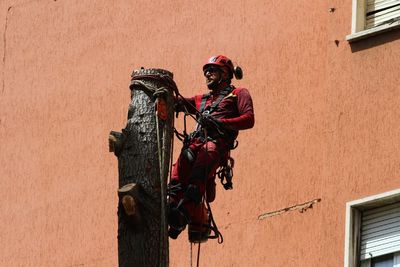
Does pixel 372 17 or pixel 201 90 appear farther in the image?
pixel 201 90

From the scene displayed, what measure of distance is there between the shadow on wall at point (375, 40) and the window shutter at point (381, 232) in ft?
6.13

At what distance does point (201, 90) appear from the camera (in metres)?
22.6

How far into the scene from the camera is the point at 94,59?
2411 cm

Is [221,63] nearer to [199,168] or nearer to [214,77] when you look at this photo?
[214,77]

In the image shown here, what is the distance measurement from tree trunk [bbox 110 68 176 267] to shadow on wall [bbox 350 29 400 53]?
598 cm

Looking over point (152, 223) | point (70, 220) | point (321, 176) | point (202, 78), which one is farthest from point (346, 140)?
point (152, 223)

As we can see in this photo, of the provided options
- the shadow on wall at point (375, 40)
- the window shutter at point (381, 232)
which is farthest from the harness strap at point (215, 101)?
the shadow on wall at point (375, 40)

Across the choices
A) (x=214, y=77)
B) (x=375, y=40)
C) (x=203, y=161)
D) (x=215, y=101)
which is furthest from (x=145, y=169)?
(x=375, y=40)

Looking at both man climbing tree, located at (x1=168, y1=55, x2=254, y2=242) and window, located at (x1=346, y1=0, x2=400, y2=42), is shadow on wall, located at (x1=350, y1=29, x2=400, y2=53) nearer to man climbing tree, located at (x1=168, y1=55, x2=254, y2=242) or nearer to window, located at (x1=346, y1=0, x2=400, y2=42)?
window, located at (x1=346, y1=0, x2=400, y2=42)

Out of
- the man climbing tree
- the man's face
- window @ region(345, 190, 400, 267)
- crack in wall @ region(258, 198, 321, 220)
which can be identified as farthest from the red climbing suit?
crack in wall @ region(258, 198, 321, 220)

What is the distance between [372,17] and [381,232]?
254cm

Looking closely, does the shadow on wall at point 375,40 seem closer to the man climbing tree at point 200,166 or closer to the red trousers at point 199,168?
the man climbing tree at point 200,166

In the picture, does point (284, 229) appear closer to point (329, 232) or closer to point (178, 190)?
point (329, 232)

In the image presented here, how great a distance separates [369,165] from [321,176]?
741 millimetres
